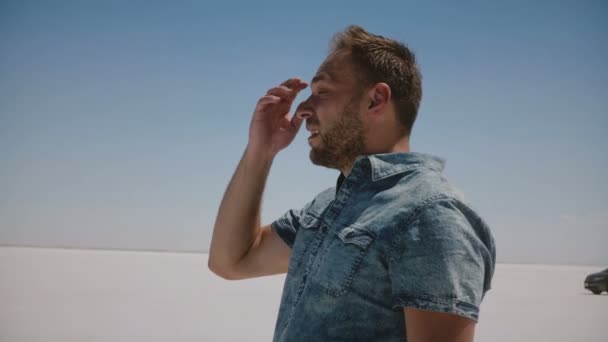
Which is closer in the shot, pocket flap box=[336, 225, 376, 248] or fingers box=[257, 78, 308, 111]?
pocket flap box=[336, 225, 376, 248]

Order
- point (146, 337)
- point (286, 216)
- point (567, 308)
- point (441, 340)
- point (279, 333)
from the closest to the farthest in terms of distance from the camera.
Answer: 1. point (441, 340)
2. point (279, 333)
3. point (286, 216)
4. point (146, 337)
5. point (567, 308)

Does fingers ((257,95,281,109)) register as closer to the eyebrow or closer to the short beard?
the eyebrow

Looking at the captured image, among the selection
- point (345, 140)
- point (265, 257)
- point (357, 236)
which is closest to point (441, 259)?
point (357, 236)

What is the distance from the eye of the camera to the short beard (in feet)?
7.27

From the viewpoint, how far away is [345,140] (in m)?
2.24

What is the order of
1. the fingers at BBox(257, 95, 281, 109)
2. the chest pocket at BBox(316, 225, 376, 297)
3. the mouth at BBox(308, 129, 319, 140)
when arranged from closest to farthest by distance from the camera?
the chest pocket at BBox(316, 225, 376, 297) → the mouth at BBox(308, 129, 319, 140) → the fingers at BBox(257, 95, 281, 109)

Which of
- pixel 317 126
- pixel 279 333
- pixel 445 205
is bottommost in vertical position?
pixel 279 333

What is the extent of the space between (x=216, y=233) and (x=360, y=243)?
1.26 m

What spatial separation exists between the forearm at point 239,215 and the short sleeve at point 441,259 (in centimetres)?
125

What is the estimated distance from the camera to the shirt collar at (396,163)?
1912 mm

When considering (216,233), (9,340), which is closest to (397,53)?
(216,233)

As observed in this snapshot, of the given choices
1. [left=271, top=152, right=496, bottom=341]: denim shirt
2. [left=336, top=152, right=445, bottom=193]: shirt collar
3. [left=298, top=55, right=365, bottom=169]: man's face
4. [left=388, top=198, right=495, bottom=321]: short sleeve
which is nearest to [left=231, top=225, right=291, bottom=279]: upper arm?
[left=298, top=55, right=365, bottom=169]: man's face

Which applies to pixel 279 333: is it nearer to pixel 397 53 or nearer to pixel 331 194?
pixel 331 194

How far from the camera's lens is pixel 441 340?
4.82 ft
